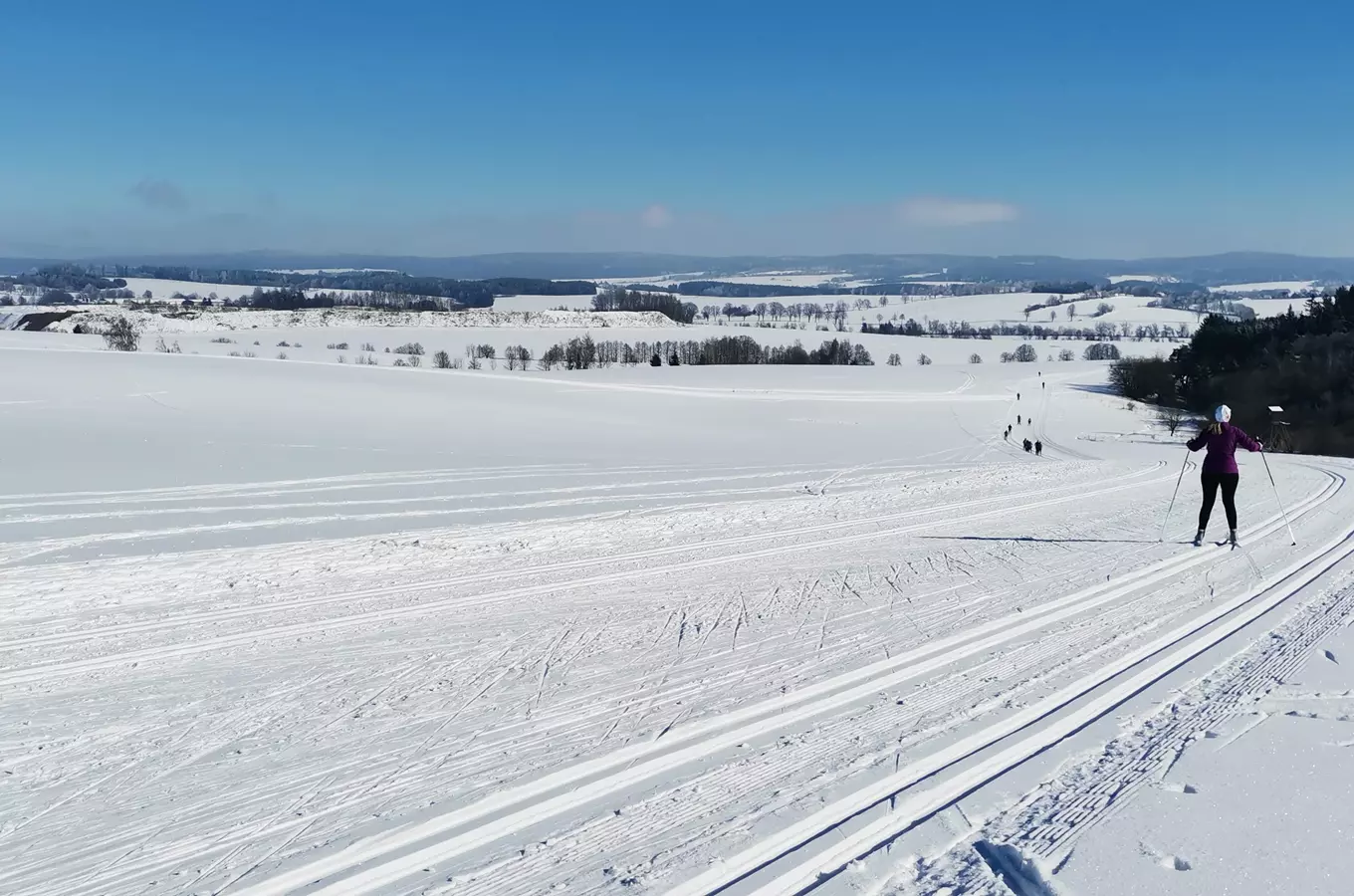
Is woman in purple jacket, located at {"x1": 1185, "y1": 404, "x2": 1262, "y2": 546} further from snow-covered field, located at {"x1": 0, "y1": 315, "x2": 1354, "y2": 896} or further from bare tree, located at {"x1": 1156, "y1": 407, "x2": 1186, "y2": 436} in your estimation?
bare tree, located at {"x1": 1156, "y1": 407, "x2": 1186, "y2": 436}

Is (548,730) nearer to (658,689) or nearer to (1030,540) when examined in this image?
(658,689)

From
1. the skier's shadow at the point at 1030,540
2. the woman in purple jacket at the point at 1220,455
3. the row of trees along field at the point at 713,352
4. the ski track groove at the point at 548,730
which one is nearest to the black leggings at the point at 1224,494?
the woman in purple jacket at the point at 1220,455

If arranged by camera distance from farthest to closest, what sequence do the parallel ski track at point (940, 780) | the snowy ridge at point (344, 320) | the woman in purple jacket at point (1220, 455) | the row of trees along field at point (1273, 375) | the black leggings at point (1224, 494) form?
1. the snowy ridge at point (344, 320)
2. the row of trees along field at point (1273, 375)
3. the woman in purple jacket at point (1220, 455)
4. the black leggings at point (1224, 494)
5. the parallel ski track at point (940, 780)

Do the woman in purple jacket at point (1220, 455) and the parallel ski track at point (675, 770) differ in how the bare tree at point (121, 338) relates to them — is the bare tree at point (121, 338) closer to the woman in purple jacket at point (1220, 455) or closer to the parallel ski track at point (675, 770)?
the woman in purple jacket at point (1220, 455)

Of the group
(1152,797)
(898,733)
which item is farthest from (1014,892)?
(898,733)

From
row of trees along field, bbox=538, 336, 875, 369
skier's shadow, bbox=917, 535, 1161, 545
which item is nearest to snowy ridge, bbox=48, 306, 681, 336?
row of trees along field, bbox=538, 336, 875, 369

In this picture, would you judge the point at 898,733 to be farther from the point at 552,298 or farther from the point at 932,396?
the point at 552,298
